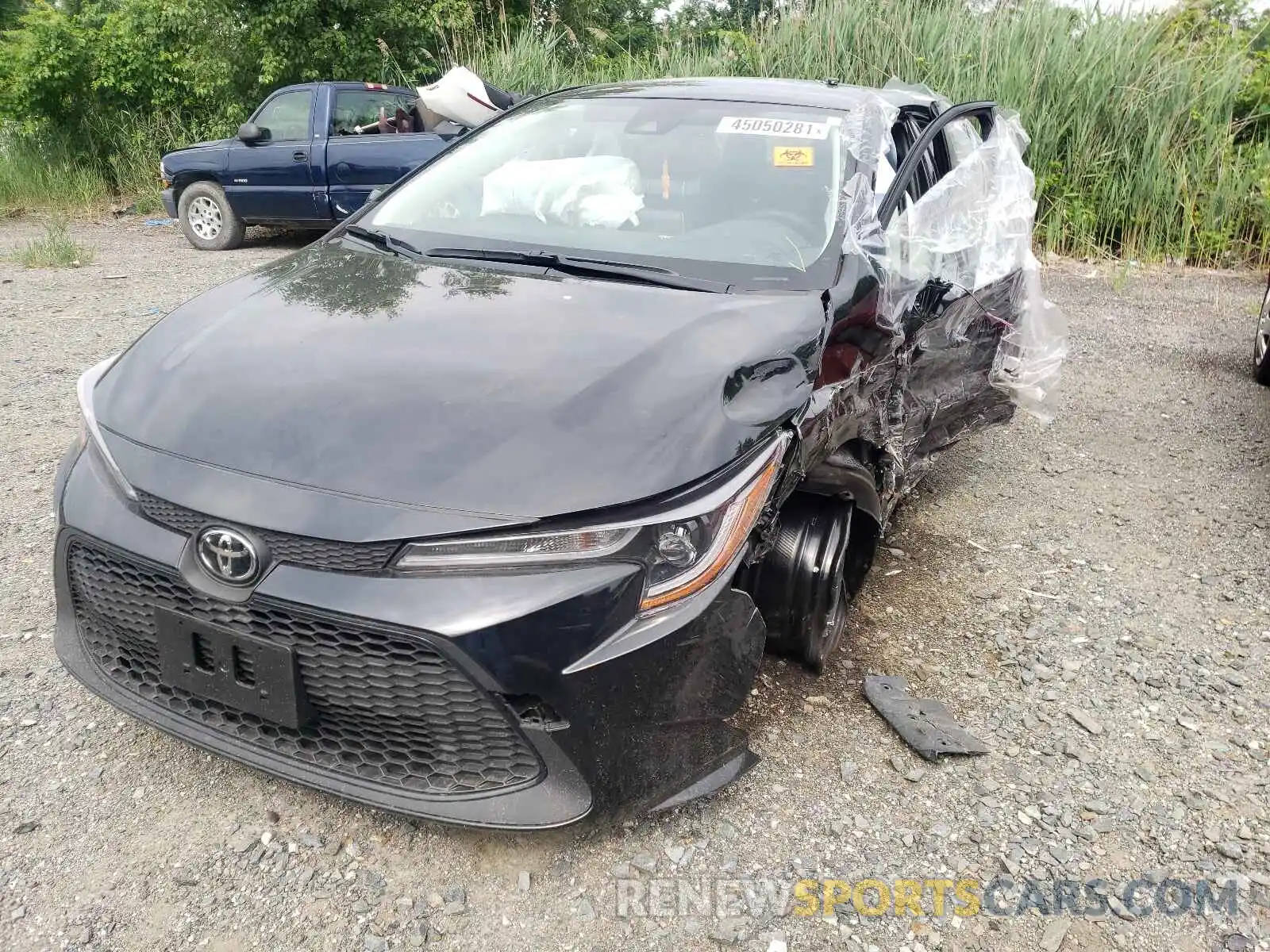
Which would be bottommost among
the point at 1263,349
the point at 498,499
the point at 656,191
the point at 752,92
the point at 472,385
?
the point at 1263,349

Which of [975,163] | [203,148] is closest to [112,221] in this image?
[203,148]

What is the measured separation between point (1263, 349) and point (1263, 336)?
77 mm

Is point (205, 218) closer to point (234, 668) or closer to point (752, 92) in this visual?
point (752, 92)

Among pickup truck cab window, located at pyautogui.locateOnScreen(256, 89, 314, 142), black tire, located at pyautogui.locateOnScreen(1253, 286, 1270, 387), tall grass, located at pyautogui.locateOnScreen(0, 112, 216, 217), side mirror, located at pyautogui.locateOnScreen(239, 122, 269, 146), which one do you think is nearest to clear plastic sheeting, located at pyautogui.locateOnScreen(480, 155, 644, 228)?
black tire, located at pyautogui.locateOnScreen(1253, 286, 1270, 387)

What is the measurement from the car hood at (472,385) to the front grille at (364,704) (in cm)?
26

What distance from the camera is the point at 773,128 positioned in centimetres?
308

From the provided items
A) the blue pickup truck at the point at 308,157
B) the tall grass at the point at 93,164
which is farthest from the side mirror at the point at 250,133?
the tall grass at the point at 93,164

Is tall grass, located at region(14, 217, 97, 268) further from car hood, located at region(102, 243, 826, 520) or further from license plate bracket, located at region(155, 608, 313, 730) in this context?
license plate bracket, located at region(155, 608, 313, 730)

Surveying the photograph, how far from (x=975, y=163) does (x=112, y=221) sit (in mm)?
A: 11688

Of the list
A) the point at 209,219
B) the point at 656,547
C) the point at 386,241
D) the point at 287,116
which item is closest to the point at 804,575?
the point at 656,547

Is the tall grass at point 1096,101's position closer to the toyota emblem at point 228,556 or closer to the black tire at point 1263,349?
the black tire at point 1263,349

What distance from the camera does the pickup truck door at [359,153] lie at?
8664 millimetres

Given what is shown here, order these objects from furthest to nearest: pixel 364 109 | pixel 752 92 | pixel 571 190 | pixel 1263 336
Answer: pixel 364 109 → pixel 1263 336 → pixel 752 92 → pixel 571 190

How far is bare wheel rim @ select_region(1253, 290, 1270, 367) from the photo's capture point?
5.86 metres
